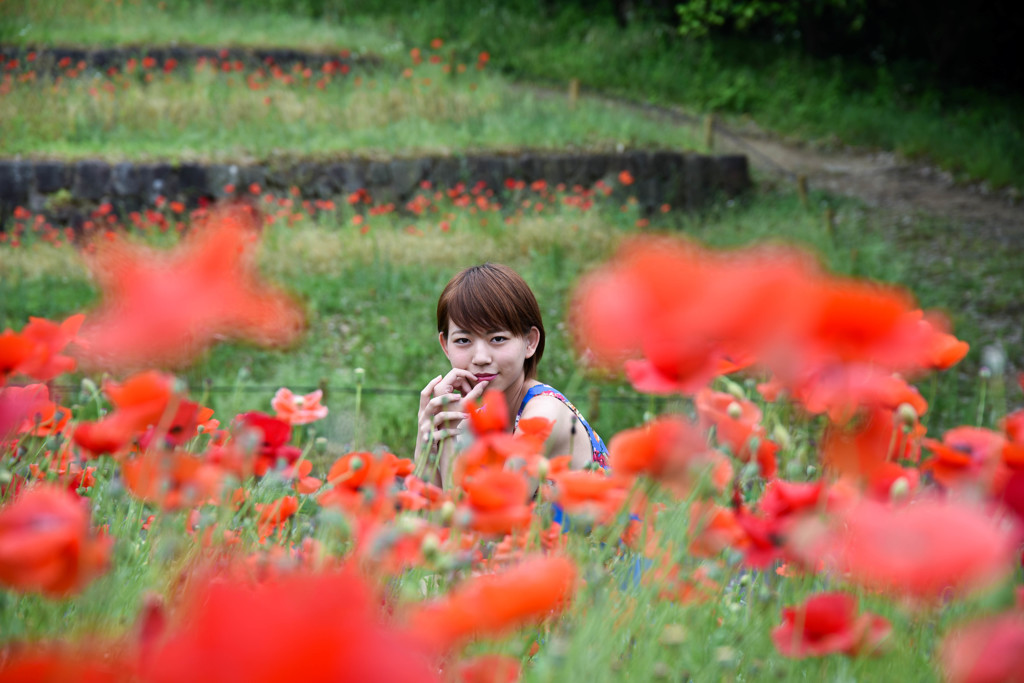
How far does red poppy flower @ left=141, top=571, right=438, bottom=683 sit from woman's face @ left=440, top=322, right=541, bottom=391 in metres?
1.52

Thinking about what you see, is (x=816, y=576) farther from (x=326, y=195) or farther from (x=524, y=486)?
(x=326, y=195)

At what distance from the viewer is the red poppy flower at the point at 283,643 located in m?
0.37

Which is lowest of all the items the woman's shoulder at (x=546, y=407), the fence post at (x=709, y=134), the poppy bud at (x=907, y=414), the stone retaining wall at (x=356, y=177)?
the stone retaining wall at (x=356, y=177)

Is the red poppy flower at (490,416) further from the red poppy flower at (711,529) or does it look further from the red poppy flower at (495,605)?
the red poppy flower at (495,605)

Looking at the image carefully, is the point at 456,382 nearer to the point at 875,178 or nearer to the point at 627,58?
the point at 875,178

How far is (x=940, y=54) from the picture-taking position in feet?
45.7

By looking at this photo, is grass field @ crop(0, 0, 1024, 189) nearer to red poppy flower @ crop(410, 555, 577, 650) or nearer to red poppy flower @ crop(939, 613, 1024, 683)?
red poppy flower @ crop(939, 613, 1024, 683)

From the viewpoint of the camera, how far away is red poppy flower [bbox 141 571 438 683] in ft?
1.21

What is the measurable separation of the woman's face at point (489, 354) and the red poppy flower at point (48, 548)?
1.32m

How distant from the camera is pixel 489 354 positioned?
76.9 inches

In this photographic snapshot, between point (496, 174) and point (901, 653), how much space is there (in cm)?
750

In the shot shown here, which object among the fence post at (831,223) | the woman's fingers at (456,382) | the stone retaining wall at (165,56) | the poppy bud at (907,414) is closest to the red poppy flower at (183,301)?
the poppy bud at (907,414)

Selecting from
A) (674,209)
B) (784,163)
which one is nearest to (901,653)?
(674,209)

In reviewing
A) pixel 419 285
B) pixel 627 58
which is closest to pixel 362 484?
pixel 419 285
